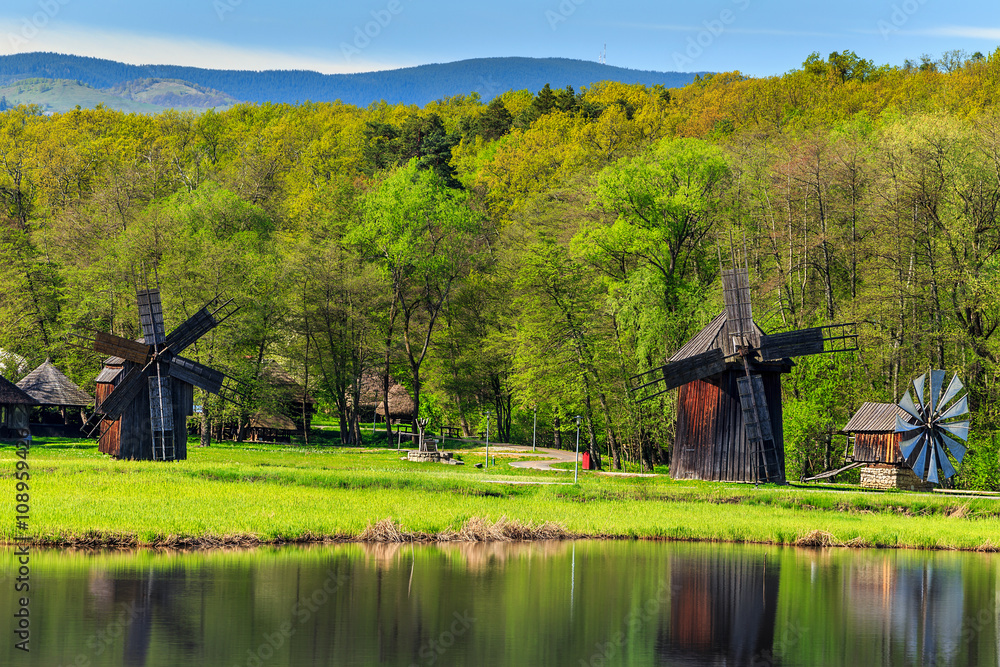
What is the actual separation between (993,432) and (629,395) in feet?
59.7

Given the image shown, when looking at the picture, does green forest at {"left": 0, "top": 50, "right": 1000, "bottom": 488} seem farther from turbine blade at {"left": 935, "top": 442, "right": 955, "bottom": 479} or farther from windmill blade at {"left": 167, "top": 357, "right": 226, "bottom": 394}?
windmill blade at {"left": 167, "top": 357, "right": 226, "bottom": 394}

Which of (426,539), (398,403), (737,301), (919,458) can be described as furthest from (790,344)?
(398,403)

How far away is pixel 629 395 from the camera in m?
60.0

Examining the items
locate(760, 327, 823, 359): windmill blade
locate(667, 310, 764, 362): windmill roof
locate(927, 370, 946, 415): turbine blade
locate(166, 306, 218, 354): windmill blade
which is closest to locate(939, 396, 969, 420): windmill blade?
locate(927, 370, 946, 415): turbine blade

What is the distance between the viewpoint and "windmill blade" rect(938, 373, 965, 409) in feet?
160

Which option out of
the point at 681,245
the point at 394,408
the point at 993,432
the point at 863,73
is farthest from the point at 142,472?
the point at 863,73

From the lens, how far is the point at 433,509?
35188 mm

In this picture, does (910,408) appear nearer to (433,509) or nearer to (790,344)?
(790,344)

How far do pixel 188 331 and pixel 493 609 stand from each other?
3412cm

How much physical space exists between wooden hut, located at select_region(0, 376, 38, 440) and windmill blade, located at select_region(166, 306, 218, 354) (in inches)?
727

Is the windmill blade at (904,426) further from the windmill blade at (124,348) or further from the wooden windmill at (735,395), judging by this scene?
the windmill blade at (124,348)

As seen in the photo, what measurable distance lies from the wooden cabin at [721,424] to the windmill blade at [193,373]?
21786 mm

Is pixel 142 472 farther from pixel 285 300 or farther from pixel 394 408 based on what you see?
pixel 394 408

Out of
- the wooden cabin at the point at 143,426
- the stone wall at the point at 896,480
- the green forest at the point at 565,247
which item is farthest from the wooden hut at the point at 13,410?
the stone wall at the point at 896,480
